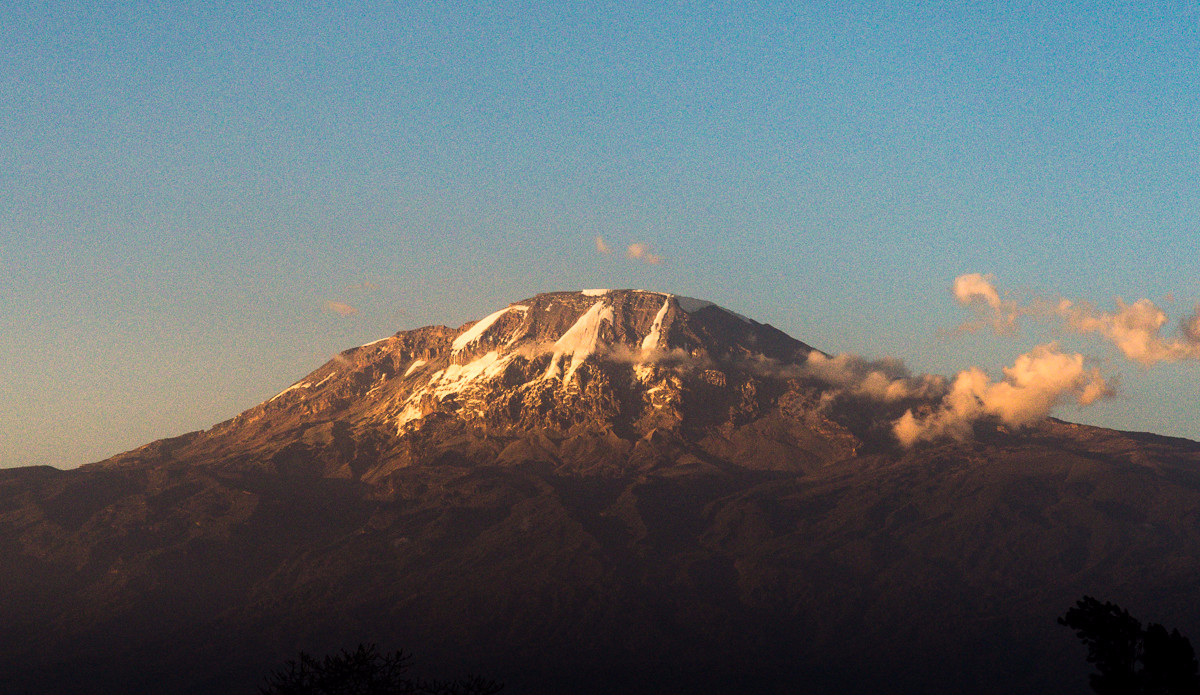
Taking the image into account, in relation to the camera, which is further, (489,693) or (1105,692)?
(489,693)

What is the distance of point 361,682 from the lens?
5603cm

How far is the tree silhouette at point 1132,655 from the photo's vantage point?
43938 millimetres

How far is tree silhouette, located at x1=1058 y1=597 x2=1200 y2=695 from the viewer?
1730 inches

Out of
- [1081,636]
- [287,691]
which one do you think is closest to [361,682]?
[287,691]

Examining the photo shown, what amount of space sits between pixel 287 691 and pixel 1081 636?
102ft

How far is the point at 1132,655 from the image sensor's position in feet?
149

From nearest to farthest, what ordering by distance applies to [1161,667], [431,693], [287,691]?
[1161,667] < [287,691] < [431,693]

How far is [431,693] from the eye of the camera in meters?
58.0

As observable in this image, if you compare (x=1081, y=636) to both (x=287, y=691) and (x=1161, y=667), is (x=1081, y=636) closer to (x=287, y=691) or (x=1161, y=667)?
(x=1161, y=667)

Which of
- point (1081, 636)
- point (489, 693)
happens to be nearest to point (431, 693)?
point (489, 693)

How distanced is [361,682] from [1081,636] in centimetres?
2905

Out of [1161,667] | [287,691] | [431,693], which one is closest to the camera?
[1161,667]

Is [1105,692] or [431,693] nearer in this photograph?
[1105,692]

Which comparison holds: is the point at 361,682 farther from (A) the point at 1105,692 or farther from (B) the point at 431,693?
(A) the point at 1105,692
